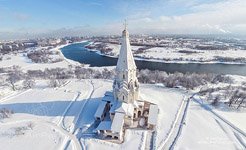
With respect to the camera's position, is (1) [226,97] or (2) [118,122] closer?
(2) [118,122]

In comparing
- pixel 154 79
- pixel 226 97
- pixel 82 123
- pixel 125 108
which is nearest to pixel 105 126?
pixel 125 108

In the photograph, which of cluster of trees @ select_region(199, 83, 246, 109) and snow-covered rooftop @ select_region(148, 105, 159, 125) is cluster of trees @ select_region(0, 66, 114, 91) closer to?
cluster of trees @ select_region(199, 83, 246, 109)

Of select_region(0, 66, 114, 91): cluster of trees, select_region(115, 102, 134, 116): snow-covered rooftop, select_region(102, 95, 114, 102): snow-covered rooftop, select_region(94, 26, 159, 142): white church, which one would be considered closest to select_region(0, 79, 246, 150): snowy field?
select_region(94, 26, 159, 142): white church

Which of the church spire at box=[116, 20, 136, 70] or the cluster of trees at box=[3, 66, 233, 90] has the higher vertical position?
the church spire at box=[116, 20, 136, 70]

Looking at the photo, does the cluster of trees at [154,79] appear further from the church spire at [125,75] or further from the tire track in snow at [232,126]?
the church spire at [125,75]

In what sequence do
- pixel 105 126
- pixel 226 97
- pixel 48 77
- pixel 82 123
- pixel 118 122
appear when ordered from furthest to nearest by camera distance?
pixel 48 77, pixel 226 97, pixel 82 123, pixel 118 122, pixel 105 126

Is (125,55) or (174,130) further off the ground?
(125,55)

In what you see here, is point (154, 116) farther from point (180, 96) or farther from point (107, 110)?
point (180, 96)

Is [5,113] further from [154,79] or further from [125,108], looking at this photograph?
[154,79]
